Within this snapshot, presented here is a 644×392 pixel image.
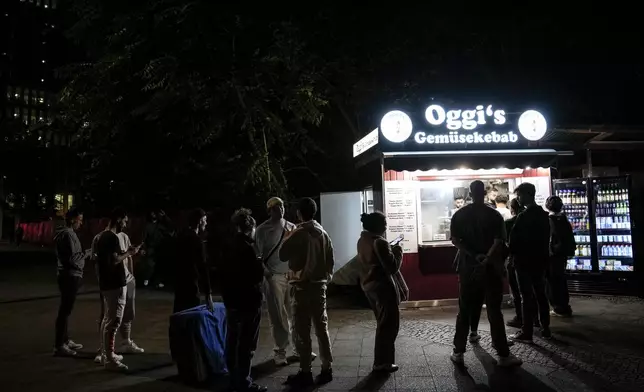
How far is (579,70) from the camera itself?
46.2 ft

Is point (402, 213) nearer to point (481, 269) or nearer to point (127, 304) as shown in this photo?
point (481, 269)

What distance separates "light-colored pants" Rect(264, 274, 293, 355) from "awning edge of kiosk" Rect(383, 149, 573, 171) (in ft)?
11.2

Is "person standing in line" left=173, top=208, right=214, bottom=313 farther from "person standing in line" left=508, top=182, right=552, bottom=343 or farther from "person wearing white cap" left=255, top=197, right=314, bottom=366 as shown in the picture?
"person standing in line" left=508, top=182, right=552, bottom=343

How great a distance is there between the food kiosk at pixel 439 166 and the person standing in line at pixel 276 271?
3185 millimetres

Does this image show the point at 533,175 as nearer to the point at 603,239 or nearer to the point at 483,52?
the point at 603,239

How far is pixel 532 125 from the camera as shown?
921 cm

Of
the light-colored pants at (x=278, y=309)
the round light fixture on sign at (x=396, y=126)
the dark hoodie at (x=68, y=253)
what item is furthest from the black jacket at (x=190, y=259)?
the round light fixture on sign at (x=396, y=126)

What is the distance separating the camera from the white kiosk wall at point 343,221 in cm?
1020

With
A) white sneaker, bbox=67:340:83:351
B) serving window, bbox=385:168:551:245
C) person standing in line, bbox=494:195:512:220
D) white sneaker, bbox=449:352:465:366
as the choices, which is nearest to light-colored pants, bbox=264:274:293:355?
white sneaker, bbox=449:352:465:366

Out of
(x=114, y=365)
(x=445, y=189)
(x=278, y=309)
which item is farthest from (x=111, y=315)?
(x=445, y=189)

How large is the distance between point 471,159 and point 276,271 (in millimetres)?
4471

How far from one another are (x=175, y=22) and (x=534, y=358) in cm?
929

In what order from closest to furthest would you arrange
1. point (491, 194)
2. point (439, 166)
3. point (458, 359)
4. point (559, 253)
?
1. point (458, 359)
2. point (559, 253)
3. point (439, 166)
4. point (491, 194)

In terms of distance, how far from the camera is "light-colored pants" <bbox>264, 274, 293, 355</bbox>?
6.16m
